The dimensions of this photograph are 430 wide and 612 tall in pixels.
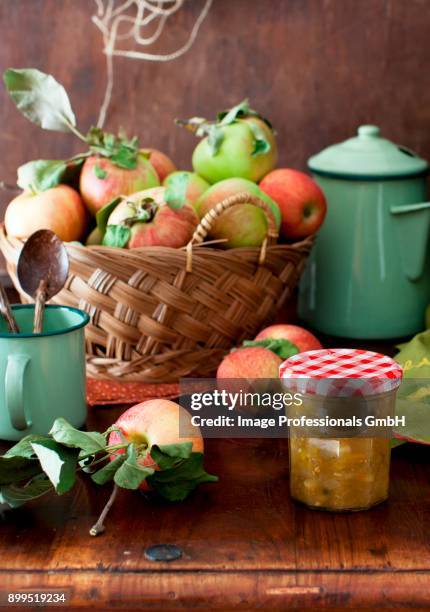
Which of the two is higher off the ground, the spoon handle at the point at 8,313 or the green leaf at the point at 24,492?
the spoon handle at the point at 8,313

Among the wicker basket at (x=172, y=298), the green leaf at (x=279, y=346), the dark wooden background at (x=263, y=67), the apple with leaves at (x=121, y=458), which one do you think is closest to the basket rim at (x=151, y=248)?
the wicker basket at (x=172, y=298)

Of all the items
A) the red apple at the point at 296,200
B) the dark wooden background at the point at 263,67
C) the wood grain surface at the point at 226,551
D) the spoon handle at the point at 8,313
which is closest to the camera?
the wood grain surface at the point at 226,551

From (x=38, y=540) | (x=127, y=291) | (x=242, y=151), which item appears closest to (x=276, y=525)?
(x=38, y=540)

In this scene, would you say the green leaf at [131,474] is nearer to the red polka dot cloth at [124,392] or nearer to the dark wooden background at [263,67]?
the red polka dot cloth at [124,392]

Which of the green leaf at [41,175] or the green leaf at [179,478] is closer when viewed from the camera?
the green leaf at [179,478]

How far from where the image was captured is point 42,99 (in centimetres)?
111

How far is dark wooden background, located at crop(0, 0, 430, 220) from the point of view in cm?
136

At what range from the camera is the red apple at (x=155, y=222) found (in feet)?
3.20

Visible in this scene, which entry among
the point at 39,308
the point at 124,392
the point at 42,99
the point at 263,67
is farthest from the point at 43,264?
the point at 263,67

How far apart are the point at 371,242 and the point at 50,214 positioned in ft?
1.42

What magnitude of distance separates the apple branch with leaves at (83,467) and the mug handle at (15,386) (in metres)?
0.08

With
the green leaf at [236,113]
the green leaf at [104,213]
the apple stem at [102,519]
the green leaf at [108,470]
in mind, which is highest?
the green leaf at [236,113]

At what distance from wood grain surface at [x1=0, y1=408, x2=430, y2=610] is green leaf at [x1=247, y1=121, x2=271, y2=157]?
470mm

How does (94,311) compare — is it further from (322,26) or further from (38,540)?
(322,26)
